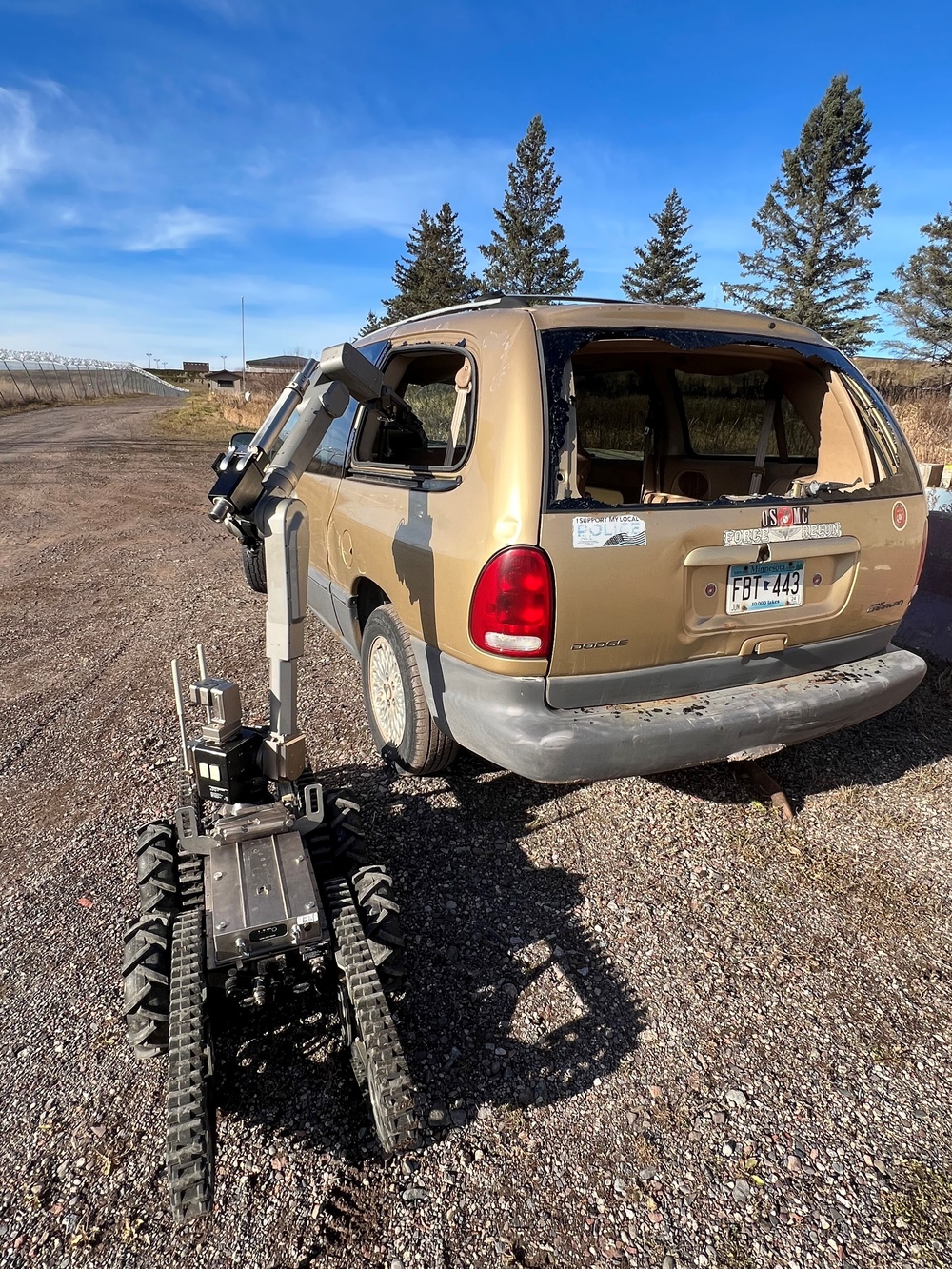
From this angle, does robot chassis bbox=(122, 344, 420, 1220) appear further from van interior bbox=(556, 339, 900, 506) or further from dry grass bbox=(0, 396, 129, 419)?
dry grass bbox=(0, 396, 129, 419)

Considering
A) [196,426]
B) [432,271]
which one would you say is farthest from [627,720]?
[432,271]

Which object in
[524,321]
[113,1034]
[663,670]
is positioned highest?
[524,321]

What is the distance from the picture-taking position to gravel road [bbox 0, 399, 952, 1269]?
5.43ft

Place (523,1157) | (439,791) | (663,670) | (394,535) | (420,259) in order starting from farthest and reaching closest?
(420,259), (439,791), (394,535), (663,670), (523,1157)

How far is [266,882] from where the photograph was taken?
2078mm

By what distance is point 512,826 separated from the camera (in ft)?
10.3

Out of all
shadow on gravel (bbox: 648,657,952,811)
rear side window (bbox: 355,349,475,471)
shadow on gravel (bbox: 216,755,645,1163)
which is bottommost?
shadow on gravel (bbox: 216,755,645,1163)

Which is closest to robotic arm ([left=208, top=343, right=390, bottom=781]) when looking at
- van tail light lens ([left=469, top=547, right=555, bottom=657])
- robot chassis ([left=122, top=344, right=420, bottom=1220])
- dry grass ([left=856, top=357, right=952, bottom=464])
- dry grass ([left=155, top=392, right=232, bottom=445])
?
robot chassis ([left=122, top=344, right=420, bottom=1220])

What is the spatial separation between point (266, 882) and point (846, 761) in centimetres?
309

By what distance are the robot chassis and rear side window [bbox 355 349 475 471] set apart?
2.53 ft

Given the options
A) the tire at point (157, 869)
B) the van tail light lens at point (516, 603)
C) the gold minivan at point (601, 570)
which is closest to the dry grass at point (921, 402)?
the gold minivan at point (601, 570)

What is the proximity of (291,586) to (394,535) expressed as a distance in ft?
Answer: 2.58

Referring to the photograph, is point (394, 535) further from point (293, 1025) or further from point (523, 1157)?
point (523, 1157)

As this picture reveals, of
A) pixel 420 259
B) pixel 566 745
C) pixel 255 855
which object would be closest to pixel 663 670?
pixel 566 745
